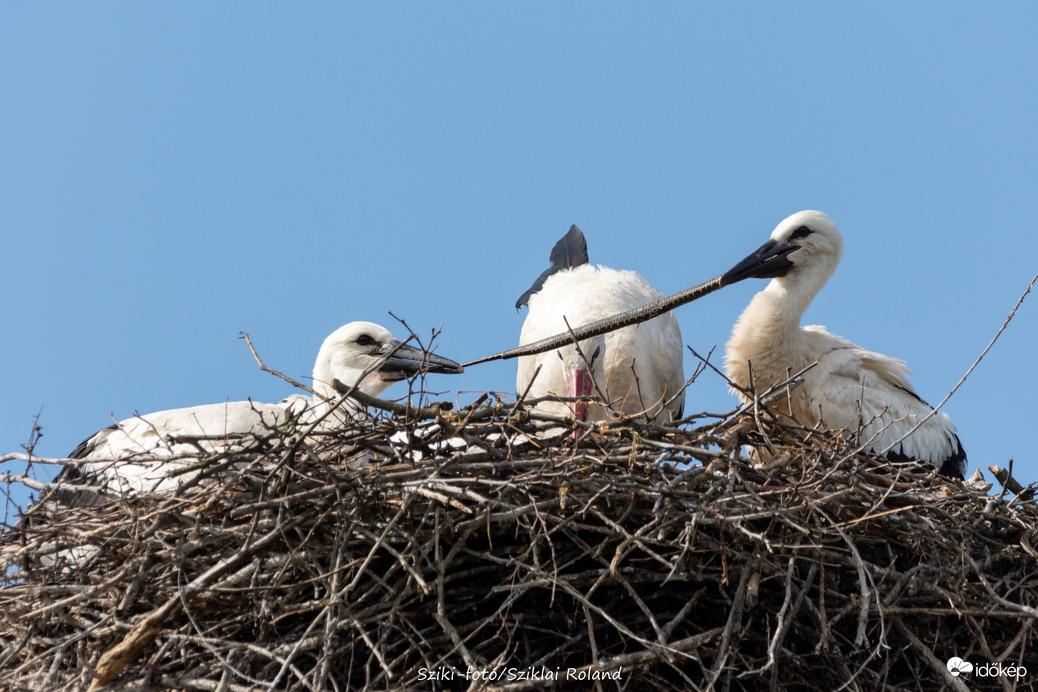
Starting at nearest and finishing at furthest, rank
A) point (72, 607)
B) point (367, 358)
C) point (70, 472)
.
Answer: point (72, 607), point (70, 472), point (367, 358)

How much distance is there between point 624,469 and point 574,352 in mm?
1762

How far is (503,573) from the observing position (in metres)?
3.22

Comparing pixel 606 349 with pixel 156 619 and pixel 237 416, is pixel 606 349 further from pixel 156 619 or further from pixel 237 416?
pixel 156 619

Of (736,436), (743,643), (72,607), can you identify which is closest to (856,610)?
(743,643)

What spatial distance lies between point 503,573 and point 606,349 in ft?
7.31

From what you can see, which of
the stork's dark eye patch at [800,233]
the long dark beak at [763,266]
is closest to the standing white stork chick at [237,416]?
the long dark beak at [763,266]

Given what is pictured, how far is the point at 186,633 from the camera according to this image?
121 inches

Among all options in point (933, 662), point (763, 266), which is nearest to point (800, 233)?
point (763, 266)

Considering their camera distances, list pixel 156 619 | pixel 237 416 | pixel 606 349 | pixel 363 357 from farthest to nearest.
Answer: pixel 606 349
pixel 363 357
pixel 237 416
pixel 156 619

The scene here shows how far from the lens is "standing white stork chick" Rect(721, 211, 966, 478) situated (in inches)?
196

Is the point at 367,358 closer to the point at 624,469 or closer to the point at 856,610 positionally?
the point at 624,469

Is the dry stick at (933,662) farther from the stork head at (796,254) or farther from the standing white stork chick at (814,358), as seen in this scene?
the stork head at (796,254)

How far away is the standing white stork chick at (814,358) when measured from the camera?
4.99 metres

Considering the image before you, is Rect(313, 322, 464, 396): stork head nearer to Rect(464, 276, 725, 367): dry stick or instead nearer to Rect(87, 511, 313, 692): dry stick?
Rect(464, 276, 725, 367): dry stick
